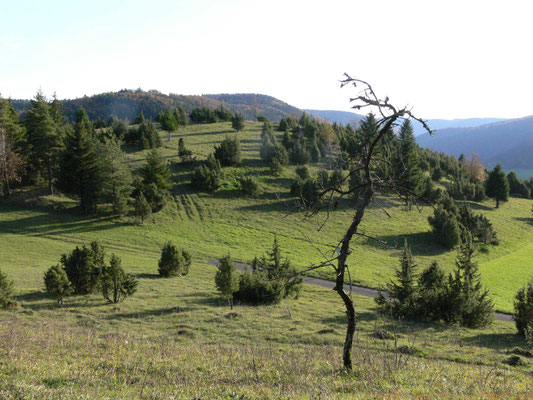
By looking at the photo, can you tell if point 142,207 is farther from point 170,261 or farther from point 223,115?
point 223,115

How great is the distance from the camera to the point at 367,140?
7.23 metres

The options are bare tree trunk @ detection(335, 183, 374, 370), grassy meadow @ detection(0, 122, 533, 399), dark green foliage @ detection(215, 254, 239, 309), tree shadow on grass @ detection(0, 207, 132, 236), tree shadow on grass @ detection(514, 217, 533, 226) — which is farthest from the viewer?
tree shadow on grass @ detection(514, 217, 533, 226)

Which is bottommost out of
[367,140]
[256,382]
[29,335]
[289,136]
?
[29,335]

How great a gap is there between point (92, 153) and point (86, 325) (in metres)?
34.5

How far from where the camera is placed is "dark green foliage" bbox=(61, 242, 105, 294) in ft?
68.0

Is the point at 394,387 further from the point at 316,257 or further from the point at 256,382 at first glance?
the point at 316,257

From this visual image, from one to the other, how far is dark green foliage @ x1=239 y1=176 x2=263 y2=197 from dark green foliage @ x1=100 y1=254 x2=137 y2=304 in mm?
36048

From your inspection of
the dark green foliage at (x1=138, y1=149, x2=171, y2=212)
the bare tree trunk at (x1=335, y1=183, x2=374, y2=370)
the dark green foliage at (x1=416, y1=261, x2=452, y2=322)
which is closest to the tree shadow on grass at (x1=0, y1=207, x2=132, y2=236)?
the dark green foliage at (x1=138, y1=149, x2=171, y2=212)

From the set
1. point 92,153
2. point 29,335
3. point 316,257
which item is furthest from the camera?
point 92,153

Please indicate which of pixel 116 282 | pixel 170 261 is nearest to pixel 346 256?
pixel 116 282

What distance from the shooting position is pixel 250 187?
54.8 meters

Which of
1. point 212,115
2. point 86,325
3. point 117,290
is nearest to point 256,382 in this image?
point 86,325

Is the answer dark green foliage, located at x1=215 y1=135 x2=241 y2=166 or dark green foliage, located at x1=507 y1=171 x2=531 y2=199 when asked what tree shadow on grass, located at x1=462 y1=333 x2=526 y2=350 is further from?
dark green foliage, located at x1=507 y1=171 x2=531 y2=199

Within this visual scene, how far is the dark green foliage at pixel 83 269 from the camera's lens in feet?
68.0
